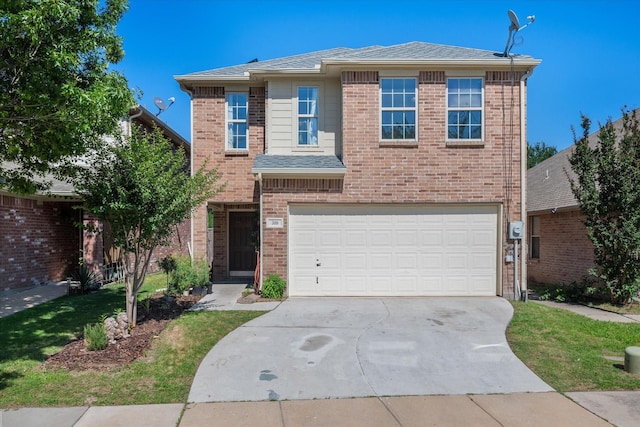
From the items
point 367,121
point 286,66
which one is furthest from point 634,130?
point 286,66

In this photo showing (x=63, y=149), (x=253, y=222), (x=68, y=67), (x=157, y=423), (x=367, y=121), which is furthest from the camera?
(x=253, y=222)

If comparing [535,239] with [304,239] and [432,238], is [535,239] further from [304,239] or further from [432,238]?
[304,239]

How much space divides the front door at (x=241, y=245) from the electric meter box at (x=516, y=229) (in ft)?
26.7

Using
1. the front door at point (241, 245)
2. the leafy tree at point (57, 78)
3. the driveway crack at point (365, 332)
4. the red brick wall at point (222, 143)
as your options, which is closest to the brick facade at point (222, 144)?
the red brick wall at point (222, 143)

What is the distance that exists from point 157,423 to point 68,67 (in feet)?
17.6

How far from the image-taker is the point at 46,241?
13.1 m

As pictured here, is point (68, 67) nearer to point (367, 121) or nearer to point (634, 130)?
point (367, 121)

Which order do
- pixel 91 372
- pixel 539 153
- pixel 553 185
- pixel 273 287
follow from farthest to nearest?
pixel 539 153, pixel 553 185, pixel 273 287, pixel 91 372

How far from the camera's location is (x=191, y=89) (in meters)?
12.1

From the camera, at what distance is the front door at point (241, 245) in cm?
1398

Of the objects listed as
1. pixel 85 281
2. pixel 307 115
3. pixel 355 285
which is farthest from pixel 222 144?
pixel 355 285

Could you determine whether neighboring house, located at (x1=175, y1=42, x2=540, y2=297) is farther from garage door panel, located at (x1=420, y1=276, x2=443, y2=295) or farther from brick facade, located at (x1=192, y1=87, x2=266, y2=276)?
brick facade, located at (x1=192, y1=87, x2=266, y2=276)

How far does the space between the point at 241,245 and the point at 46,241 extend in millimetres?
6339

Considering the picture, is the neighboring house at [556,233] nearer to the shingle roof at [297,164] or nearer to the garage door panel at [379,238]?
the garage door panel at [379,238]
